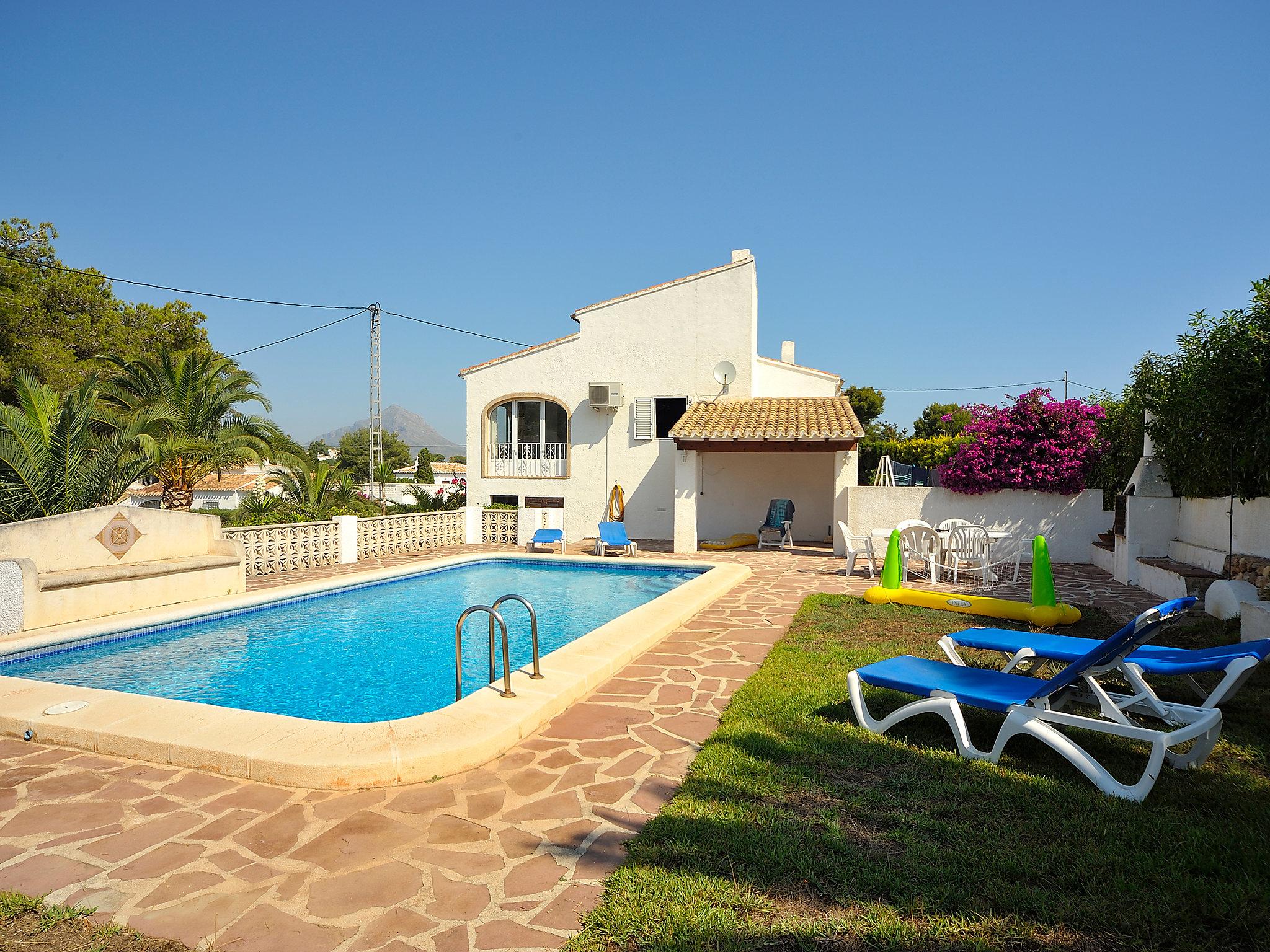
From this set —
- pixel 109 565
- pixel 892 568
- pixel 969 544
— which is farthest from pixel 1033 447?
pixel 109 565

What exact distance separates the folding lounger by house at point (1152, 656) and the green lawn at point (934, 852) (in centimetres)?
39

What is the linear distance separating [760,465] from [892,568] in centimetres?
955

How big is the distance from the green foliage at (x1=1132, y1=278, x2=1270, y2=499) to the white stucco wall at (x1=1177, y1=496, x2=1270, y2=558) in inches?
7.5

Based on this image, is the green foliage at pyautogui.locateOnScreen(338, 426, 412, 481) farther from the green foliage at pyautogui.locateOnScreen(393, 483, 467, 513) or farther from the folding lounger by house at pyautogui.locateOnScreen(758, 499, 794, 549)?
the folding lounger by house at pyautogui.locateOnScreen(758, 499, 794, 549)

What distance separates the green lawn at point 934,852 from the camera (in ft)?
7.84

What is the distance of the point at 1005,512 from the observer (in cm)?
1420

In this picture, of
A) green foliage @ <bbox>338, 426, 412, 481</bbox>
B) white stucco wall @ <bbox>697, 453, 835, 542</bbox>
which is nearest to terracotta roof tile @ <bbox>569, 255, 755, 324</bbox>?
white stucco wall @ <bbox>697, 453, 835, 542</bbox>

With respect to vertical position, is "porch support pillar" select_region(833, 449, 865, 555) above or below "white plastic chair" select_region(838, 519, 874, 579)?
above

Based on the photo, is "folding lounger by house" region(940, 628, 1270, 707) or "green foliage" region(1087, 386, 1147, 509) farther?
"green foliage" region(1087, 386, 1147, 509)

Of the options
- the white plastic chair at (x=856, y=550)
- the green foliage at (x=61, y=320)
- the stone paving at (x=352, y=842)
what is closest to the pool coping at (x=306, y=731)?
the stone paving at (x=352, y=842)

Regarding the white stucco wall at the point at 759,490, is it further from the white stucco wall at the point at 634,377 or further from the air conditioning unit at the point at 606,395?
the air conditioning unit at the point at 606,395

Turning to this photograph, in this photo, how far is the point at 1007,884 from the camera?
8.66ft

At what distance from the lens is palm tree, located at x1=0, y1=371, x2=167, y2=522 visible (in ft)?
29.9

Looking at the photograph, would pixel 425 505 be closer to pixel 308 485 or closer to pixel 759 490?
pixel 308 485
